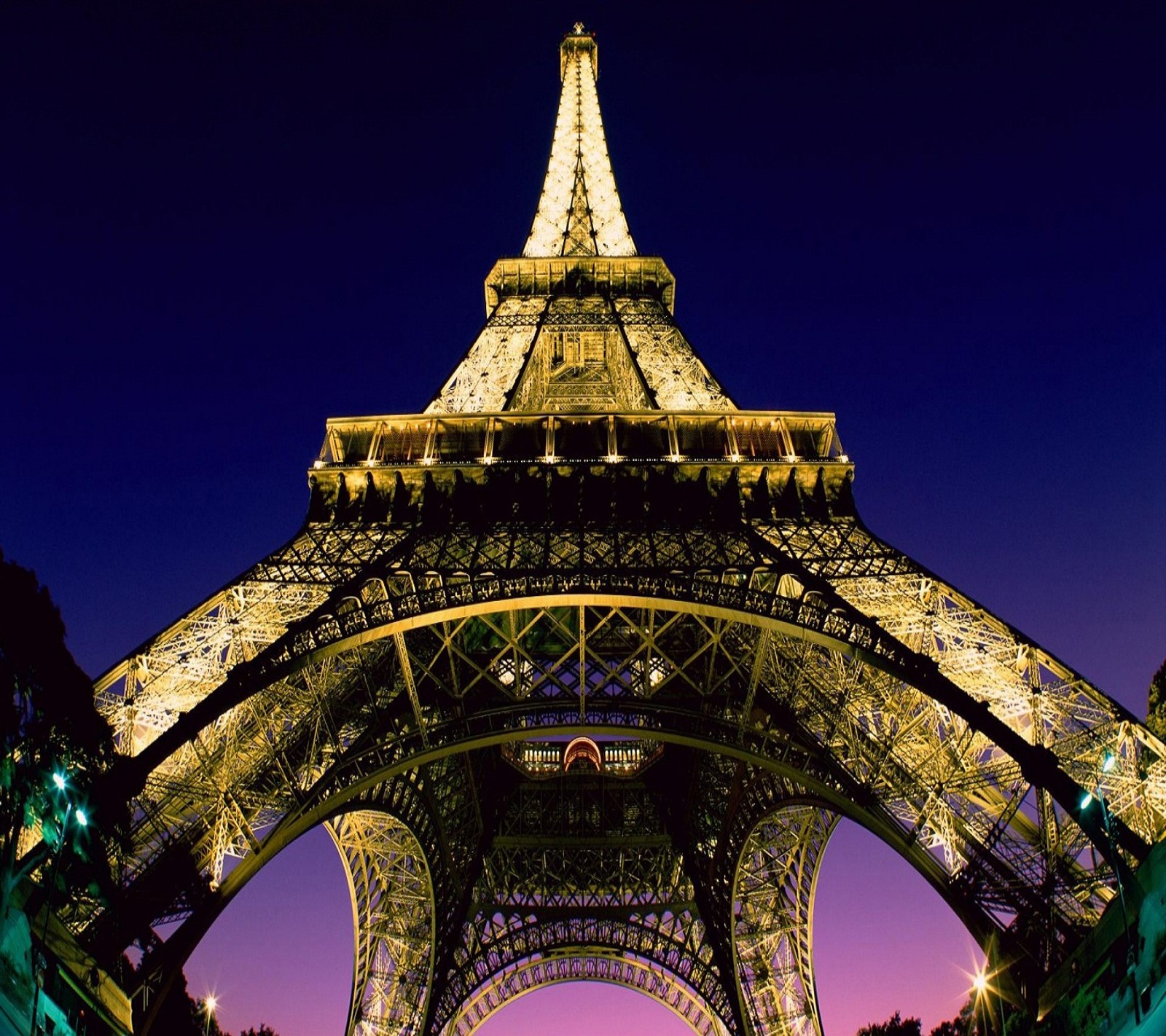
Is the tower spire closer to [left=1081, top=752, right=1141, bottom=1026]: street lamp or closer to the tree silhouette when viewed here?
the tree silhouette

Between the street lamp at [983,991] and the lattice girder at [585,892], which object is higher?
the lattice girder at [585,892]

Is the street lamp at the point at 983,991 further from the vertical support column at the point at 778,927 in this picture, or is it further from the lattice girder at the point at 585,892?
the lattice girder at the point at 585,892

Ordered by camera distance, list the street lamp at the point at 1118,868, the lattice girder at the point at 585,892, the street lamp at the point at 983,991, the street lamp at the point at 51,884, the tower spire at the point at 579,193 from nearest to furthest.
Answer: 1. the street lamp at the point at 51,884
2. the street lamp at the point at 1118,868
3. the street lamp at the point at 983,991
4. the lattice girder at the point at 585,892
5. the tower spire at the point at 579,193

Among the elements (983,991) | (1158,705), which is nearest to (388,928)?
(983,991)

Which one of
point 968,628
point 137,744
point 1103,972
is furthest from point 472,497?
point 1103,972

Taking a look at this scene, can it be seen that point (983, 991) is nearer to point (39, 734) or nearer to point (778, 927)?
point (39, 734)

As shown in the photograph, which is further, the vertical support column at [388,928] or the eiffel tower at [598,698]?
the vertical support column at [388,928]

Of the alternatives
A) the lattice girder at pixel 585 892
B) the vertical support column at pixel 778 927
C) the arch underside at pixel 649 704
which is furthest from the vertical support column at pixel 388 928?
the vertical support column at pixel 778 927
